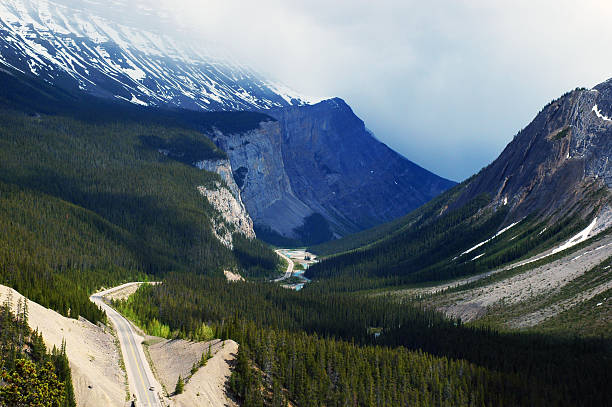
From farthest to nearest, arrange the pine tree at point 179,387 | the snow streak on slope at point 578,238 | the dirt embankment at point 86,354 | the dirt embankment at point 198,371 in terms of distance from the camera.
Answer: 1. the snow streak on slope at point 578,238
2. the dirt embankment at point 198,371
3. the pine tree at point 179,387
4. the dirt embankment at point 86,354

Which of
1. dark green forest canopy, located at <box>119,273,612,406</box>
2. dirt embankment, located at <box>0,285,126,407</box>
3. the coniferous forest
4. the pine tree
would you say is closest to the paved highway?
dirt embankment, located at <box>0,285,126,407</box>

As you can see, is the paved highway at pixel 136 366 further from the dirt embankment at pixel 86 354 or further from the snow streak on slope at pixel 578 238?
the snow streak on slope at pixel 578 238

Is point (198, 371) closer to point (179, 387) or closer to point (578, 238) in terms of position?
point (179, 387)

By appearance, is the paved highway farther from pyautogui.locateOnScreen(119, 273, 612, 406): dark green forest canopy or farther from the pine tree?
pyautogui.locateOnScreen(119, 273, 612, 406): dark green forest canopy

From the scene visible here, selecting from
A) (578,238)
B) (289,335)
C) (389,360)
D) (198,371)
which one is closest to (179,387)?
(198,371)

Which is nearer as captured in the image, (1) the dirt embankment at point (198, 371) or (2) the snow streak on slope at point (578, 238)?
(1) the dirt embankment at point (198, 371)

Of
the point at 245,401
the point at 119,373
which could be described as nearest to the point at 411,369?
the point at 245,401

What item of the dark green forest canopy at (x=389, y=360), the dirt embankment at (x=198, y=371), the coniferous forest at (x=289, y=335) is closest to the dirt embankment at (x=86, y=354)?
the coniferous forest at (x=289, y=335)
